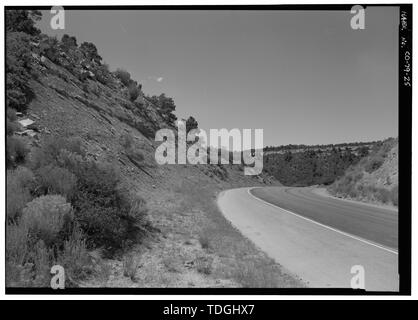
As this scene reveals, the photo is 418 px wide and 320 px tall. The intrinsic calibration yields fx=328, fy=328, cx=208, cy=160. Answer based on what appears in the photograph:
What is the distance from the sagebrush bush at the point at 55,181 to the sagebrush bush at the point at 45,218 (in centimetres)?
48

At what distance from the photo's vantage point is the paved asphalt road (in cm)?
619

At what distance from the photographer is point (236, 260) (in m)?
6.99

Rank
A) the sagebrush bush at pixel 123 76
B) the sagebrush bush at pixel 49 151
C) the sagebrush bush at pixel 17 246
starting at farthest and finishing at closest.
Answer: the sagebrush bush at pixel 123 76 → the sagebrush bush at pixel 49 151 → the sagebrush bush at pixel 17 246

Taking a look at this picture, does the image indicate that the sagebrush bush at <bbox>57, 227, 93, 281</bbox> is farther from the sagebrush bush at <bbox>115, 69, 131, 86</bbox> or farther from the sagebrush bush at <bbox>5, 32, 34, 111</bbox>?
the sagebrush bush at <bbox>115, 69, 131, 86</bbox>

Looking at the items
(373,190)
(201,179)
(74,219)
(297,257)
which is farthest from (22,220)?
(201,179)

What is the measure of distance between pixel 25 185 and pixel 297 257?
19.7ft

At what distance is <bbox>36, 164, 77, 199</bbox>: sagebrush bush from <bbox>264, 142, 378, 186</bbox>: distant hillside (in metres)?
76.9

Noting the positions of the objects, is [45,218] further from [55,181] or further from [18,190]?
[55,181]

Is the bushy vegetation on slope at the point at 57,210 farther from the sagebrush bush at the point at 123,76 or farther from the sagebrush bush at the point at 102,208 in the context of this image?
the sagebrush bush at the point at 123,76

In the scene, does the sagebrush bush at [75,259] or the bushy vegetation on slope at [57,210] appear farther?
the sagebrush bush at [75,259]

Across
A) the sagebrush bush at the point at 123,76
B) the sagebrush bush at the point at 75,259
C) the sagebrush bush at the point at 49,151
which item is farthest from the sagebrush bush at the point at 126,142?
the sagebrush bush at the point at 123,76

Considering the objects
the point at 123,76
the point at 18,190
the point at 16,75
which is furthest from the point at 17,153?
the point at 123,76

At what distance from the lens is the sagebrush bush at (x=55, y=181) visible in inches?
259
